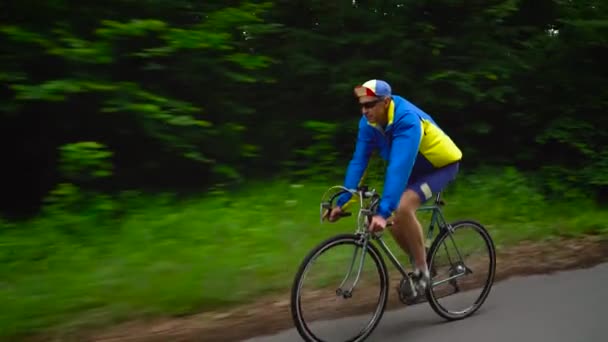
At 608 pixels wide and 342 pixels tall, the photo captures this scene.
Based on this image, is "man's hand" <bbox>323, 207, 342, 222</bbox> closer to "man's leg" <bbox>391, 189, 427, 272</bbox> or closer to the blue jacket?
the blue jacket

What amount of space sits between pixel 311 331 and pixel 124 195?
160 inches

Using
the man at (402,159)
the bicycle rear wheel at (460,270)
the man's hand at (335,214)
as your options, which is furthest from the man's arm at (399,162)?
the bicycle rear wheel at (460,270)

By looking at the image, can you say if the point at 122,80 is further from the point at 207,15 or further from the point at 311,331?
the point at 311,331

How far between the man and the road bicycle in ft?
0.46

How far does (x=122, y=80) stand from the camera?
734 cm

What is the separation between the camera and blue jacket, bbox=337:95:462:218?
14.3 feet

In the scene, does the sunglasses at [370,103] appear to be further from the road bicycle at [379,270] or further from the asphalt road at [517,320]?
the asphalt road at [517,320]

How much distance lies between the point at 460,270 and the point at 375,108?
1.64 m

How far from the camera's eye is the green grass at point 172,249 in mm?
4801

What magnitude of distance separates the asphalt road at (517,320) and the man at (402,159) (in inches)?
14.8

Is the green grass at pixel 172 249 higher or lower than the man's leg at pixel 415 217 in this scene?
lower

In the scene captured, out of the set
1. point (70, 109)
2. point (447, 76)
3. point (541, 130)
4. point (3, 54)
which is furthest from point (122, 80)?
point (541, 130)

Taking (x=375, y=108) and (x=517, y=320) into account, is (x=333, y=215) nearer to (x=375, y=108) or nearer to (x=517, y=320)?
(x=375, y=108)

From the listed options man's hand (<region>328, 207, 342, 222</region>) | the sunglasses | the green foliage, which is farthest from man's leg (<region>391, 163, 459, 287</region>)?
the green foliage
